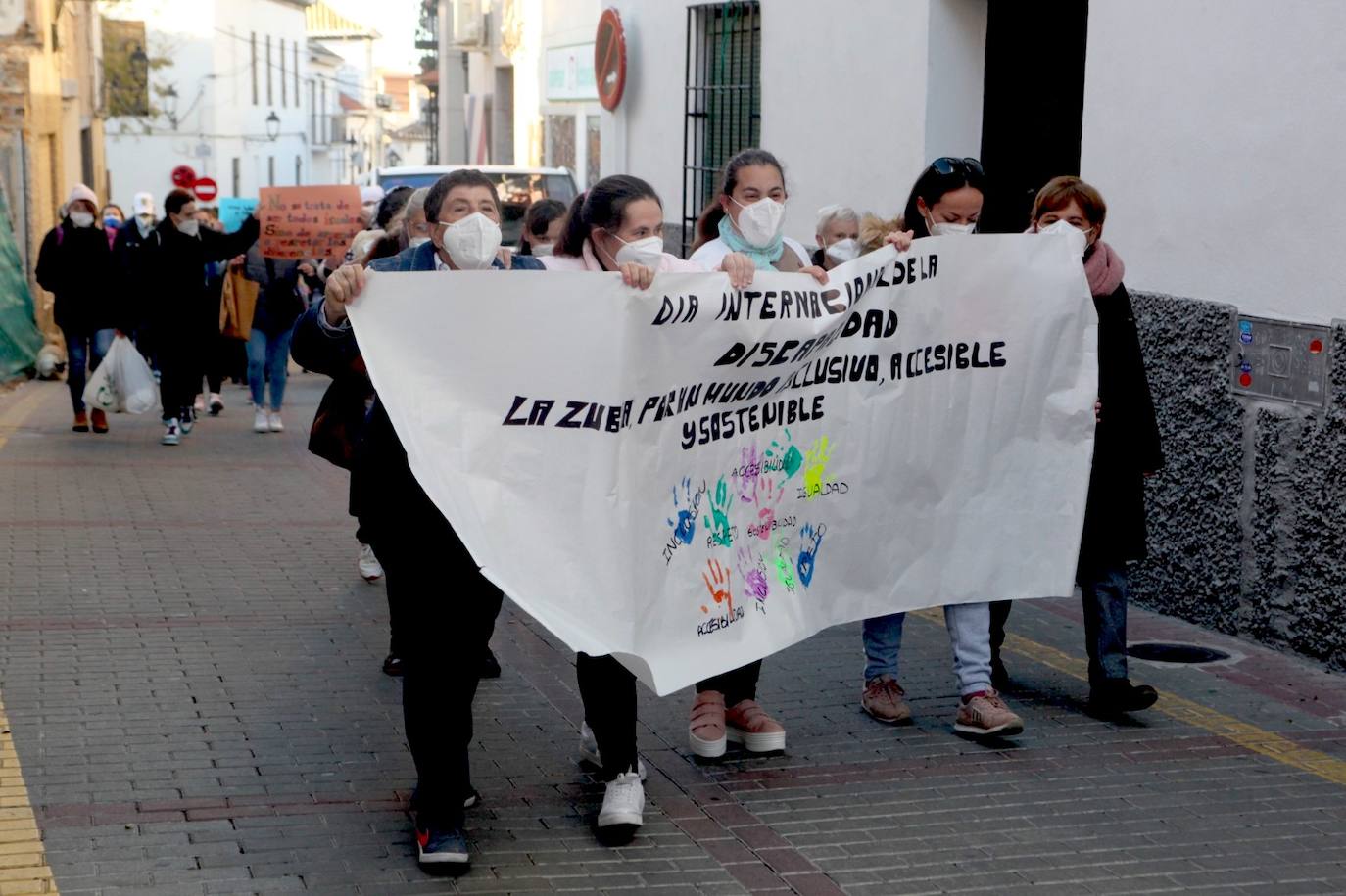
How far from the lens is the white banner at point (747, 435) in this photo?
4.65 metres

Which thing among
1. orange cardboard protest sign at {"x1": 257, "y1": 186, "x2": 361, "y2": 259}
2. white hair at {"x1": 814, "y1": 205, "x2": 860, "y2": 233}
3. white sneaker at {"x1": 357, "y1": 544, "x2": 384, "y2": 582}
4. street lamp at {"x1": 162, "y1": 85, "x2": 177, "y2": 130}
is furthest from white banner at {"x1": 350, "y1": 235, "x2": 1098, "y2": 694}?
street lamp at {"x1": 162, "y1": 85, "x2": 177, "y2": 130}

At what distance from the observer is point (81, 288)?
44.3 ft

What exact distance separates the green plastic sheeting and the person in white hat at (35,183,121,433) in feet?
15.2

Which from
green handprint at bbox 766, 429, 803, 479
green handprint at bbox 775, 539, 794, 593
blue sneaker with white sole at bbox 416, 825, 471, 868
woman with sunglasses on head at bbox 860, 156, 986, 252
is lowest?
blue sneaker with white sole at bbox 416, 825, 471, 868

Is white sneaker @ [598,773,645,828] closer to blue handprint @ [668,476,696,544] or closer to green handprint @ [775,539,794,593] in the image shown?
blue handprint @ [668,476,696,544]

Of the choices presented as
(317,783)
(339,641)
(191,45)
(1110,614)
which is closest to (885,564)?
(1110,614)

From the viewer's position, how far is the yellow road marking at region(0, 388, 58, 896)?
446 centimetres

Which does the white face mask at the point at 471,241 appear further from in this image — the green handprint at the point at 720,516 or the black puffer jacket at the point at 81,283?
the black puffer jacket at the point at 81,283

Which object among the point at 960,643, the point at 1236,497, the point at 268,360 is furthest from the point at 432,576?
the point at 268,360

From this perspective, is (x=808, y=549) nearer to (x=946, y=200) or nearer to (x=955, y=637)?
(x=955, y=637)

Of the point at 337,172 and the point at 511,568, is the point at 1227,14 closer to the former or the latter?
the point at 511,568

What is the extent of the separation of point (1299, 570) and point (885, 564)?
2164mm

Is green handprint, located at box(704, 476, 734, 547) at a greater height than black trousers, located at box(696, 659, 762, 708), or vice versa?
green handprint, located at box(704, 476, 734, 547)

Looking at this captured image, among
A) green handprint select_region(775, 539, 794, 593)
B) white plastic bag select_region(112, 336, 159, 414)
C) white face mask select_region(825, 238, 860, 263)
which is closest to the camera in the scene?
green handprint select_region(775, 539, 794, 593)
